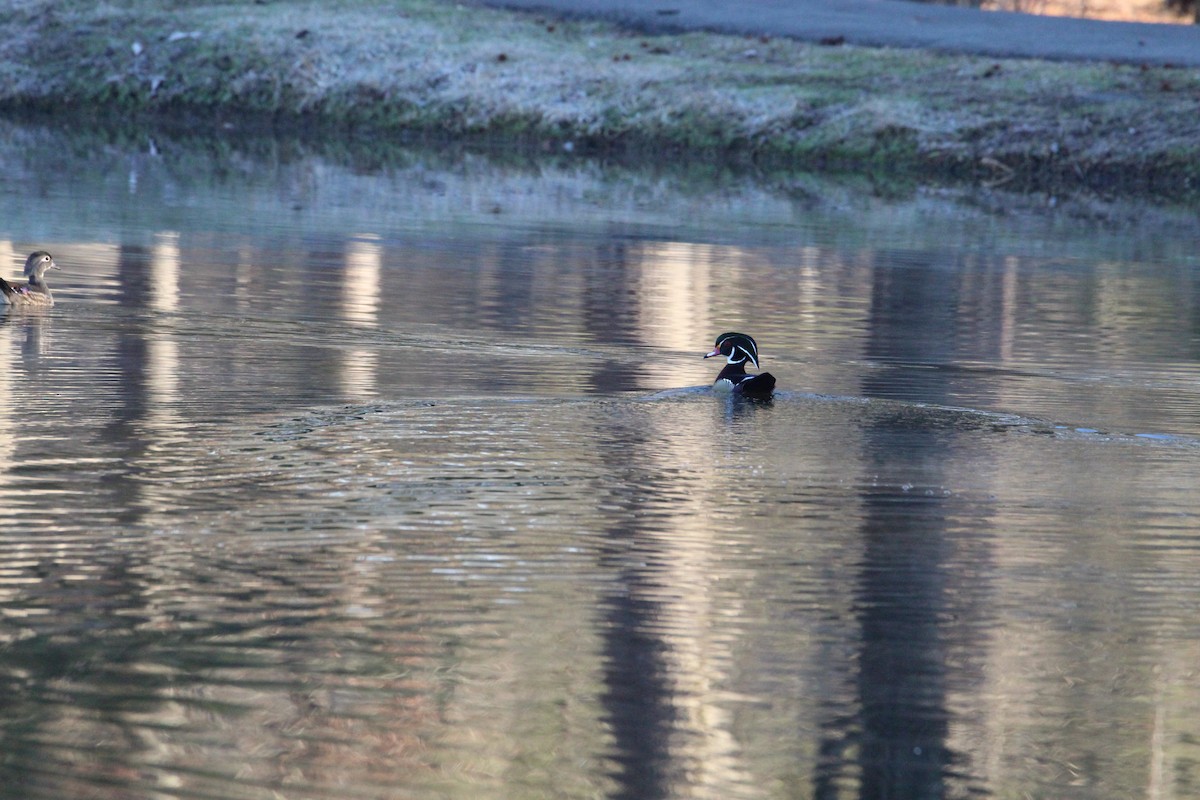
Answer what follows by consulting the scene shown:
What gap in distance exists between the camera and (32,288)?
13914mm

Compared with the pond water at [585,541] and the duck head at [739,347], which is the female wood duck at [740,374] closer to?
the duck head at [739,347]

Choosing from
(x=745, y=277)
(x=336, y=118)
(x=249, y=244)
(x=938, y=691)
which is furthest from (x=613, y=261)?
(x=336, y=118)

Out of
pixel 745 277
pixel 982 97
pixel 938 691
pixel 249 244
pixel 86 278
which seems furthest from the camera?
pixel 982 97

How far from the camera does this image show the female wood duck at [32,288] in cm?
1366

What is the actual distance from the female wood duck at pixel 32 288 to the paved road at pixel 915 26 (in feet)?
68.0

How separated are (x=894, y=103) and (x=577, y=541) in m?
23.2

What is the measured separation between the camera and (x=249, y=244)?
742 inches

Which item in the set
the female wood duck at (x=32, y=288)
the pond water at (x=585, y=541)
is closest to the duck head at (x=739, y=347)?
the pond water at (x=585, y=541)

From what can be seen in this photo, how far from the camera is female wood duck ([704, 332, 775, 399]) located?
11211 mm

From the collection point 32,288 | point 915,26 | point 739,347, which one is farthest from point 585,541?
point 915,26

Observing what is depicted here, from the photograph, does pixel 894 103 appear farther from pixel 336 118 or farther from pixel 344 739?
pixel 344 739

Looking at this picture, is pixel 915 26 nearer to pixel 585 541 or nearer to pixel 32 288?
pixel 32 288

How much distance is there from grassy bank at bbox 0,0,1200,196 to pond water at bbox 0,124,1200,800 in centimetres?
1254

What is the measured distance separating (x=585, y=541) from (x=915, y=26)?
27.8m
